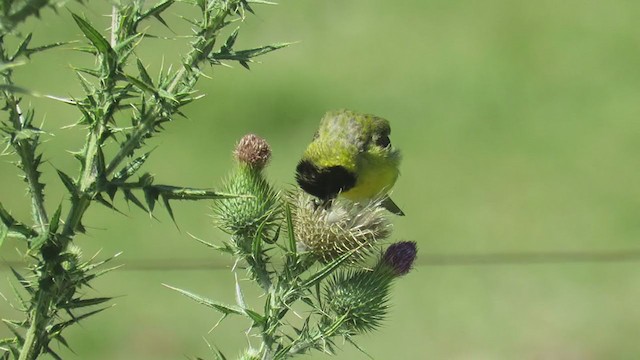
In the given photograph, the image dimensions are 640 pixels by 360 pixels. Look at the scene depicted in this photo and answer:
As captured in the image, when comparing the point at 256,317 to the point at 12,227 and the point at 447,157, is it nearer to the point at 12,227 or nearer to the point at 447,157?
the point at 12,227

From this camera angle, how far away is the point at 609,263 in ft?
24.0

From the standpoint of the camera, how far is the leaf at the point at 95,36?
4.73 ft

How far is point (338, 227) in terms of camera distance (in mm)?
2158

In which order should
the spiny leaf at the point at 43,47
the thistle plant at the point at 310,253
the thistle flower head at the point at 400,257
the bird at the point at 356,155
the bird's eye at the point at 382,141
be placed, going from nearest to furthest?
the spiny leaf at the point at 43,47 < the thistle plant at the point at 310,253 < the thistle flower head at the point at 400,257 < the bird at the point at 356,155 < the bird's eye at the point at 382,141

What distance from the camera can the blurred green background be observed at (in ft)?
22.4

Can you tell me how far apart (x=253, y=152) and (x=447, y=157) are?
5.63m

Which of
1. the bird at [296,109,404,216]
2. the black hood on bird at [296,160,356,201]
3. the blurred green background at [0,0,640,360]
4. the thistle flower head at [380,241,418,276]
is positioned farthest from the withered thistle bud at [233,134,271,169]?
the blurred green background at [0,0,640,360]

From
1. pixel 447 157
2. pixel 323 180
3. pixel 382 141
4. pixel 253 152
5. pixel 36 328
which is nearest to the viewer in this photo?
pixel 36 328

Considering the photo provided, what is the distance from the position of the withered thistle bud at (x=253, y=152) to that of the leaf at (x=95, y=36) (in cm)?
87

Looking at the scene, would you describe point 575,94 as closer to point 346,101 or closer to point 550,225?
point 550,225

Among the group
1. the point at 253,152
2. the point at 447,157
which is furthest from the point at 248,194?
the point at 447,157

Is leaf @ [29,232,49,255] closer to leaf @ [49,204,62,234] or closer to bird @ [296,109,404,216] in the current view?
leaf @ [49,204,62,234]

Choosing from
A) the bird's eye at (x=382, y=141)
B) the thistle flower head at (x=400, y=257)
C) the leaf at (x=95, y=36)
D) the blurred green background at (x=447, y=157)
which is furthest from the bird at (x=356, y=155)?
the blurred green background at (x=447, y=157)

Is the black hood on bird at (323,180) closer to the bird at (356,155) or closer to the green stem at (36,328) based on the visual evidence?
the bird at (356,155)
